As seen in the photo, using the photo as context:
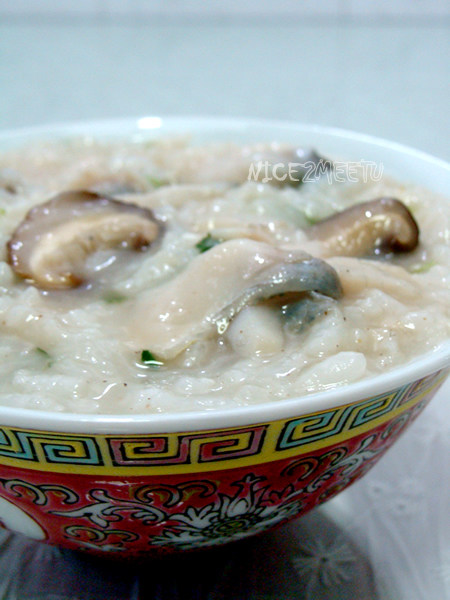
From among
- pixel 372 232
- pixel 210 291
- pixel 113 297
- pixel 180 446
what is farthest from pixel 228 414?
pixel 372 232

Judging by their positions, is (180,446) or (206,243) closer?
(180,446)

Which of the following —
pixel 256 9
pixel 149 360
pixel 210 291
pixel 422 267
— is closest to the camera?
pixel 149 360

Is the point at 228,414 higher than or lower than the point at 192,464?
higher

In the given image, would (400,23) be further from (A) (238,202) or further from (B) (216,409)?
(B) (216,409)

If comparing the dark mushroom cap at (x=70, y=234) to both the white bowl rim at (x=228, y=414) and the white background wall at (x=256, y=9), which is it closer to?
the white bowl rim at (x=228, y=414)

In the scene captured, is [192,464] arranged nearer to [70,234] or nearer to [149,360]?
[149,360]

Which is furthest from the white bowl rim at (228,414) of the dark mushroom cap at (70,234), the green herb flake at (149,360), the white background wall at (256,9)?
the white background wall at (256,9)
